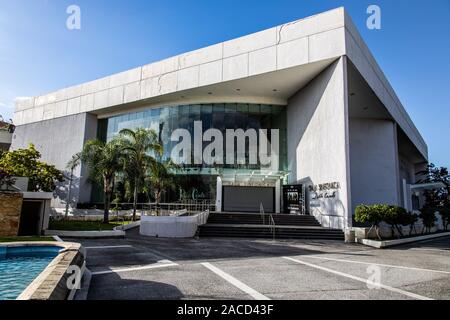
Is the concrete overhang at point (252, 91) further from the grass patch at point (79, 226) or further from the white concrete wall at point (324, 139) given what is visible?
the grass patch at point (79, 226)

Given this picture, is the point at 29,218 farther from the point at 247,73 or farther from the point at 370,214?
the point at 370,214

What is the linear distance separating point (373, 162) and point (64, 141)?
3179cm

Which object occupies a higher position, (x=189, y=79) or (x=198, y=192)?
(x=189, y=79)

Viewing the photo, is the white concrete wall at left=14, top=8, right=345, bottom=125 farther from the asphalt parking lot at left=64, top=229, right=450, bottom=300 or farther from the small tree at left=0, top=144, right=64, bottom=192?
the asphalt parking lot at left=64, top=229, right=450, bottom=300

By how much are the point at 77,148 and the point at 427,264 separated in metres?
32.9

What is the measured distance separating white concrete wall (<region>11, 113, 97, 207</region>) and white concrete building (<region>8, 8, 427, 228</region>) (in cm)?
12

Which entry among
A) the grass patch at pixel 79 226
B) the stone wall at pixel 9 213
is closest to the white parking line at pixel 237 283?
the stone wall at pixel 9 213

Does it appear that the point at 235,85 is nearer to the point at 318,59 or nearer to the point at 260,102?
the point at 260,102

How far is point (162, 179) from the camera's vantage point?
26.7m

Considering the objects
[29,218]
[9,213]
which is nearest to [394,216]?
[9,213]

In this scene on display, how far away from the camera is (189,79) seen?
2739cm

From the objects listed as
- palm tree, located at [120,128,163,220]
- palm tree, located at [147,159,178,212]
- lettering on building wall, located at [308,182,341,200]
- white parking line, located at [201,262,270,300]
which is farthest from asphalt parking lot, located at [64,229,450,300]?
palm tree, located at [147,159,178,212]
